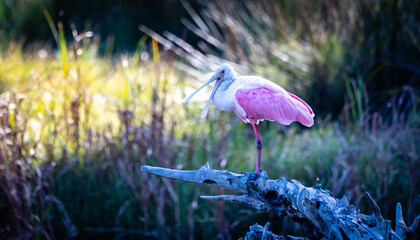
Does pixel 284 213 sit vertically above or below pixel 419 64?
below

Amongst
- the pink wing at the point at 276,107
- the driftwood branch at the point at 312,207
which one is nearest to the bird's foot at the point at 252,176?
the driftwood branch at the point at 312,207

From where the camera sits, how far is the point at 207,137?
4.74 metres

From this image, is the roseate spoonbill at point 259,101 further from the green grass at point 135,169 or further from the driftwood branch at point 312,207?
the green grass at point 135,169

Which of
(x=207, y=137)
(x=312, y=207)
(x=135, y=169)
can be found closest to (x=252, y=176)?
(x=312, y=207)

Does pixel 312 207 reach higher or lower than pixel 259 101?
lower

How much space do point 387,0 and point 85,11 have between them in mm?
6117

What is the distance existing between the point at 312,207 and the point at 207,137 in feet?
7.50

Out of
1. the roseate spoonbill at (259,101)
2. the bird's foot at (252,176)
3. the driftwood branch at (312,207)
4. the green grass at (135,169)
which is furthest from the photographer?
the green grass at (135,169)

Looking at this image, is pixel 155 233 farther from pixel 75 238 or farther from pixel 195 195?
pixel 75 238

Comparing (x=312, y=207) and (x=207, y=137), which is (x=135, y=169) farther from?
(x=312, y=207)

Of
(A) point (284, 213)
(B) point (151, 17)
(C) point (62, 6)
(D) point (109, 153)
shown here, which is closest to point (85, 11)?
(C) point (62, 6)

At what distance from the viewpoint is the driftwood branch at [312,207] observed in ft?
8.18

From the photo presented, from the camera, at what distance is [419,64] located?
5445mm

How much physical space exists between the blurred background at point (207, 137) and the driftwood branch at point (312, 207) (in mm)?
1160
